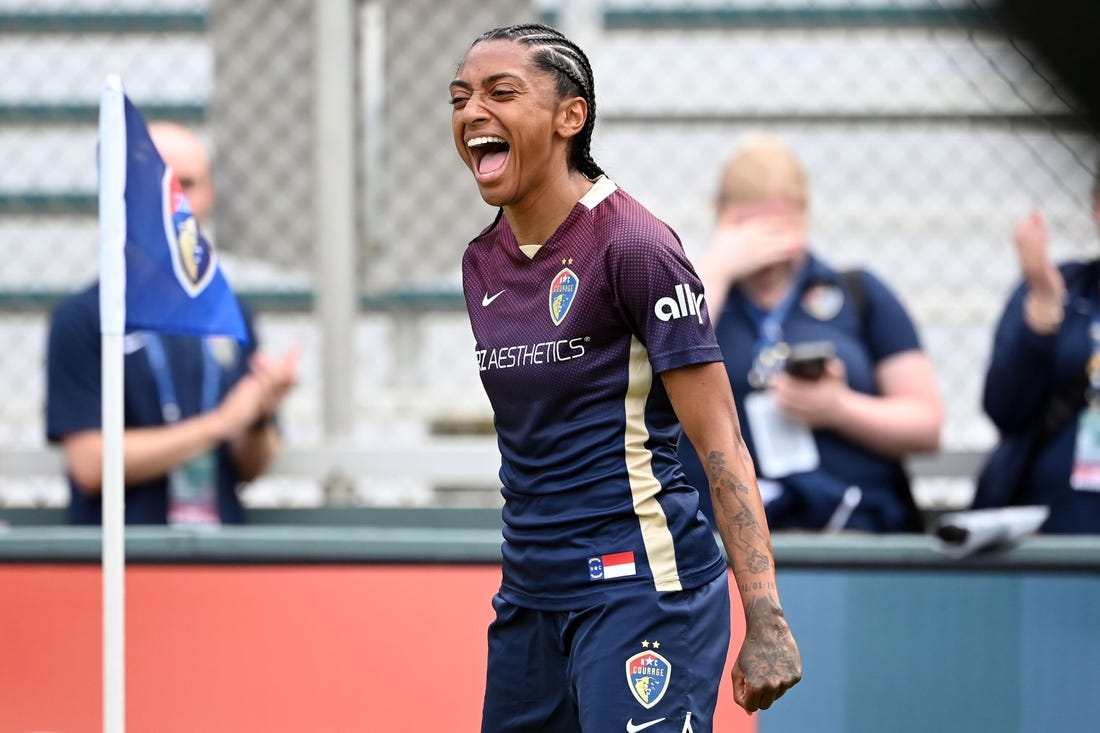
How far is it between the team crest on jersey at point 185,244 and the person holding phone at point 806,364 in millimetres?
1402

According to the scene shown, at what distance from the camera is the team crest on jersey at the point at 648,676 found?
7.24 feet

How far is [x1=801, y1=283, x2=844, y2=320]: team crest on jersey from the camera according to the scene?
3984 millimetres

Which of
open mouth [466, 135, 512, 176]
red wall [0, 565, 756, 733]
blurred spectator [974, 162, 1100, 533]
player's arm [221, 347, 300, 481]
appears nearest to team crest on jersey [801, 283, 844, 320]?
blurred spectator [974, 162, 1100, 533]

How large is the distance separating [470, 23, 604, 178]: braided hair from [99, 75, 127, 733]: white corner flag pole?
0.96 meters

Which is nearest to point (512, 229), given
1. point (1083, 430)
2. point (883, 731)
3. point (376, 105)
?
point (883, 731)

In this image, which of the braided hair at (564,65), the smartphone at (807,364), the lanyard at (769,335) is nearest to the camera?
the braided hair at (564,65)

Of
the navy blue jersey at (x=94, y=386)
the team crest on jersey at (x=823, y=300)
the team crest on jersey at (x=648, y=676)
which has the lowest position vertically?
the team crest on jersey at (x=648, y=676)

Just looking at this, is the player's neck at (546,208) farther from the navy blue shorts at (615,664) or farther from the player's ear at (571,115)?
the navy blue shorts at (615,664)

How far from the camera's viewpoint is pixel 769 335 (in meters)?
3.92

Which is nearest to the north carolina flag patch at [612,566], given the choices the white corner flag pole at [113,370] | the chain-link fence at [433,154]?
the white corner flag pole at [113,370]

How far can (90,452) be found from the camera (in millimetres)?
3971

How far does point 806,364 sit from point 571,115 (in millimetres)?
1619

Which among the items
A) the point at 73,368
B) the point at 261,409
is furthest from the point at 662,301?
the point at 73,368

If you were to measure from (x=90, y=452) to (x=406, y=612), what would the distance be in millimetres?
1052
